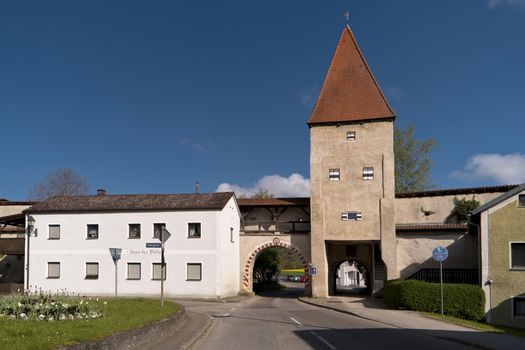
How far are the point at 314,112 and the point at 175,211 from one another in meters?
12.1

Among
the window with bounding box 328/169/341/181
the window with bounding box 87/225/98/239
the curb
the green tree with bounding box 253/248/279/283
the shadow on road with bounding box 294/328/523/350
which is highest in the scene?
the window with bounding box 328/169/341/181

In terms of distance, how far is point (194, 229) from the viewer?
33250 mm

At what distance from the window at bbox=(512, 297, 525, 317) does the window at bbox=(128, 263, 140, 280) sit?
22278 mm

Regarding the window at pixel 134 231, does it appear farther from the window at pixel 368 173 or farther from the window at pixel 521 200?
the window at pixel 521 200

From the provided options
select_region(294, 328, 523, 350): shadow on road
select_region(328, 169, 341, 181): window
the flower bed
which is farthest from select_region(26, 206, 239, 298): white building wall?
the flower bed

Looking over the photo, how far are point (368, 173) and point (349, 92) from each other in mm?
6326

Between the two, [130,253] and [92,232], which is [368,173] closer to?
[130,253]

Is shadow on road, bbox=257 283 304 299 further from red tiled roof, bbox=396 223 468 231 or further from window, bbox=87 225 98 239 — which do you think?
window, bbox=87 225 98 239

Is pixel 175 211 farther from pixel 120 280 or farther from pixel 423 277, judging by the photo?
pixel 423 277

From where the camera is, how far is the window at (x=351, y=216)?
33.5 m

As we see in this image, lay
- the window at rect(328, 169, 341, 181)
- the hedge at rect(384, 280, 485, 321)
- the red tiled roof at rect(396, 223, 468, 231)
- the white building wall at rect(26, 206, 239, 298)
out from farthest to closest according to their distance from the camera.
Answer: the window at rect(328, 169, 341, 181)
the white building wall at rect(26, 206, 239, 298)
the red tiled roof at rect(396, 223, 468, 231)
the hedge at rect(384, 280, 485, 321)

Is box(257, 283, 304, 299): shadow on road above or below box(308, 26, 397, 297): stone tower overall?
below

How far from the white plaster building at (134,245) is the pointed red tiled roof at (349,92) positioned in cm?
948

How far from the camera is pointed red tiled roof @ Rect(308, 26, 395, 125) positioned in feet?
114
